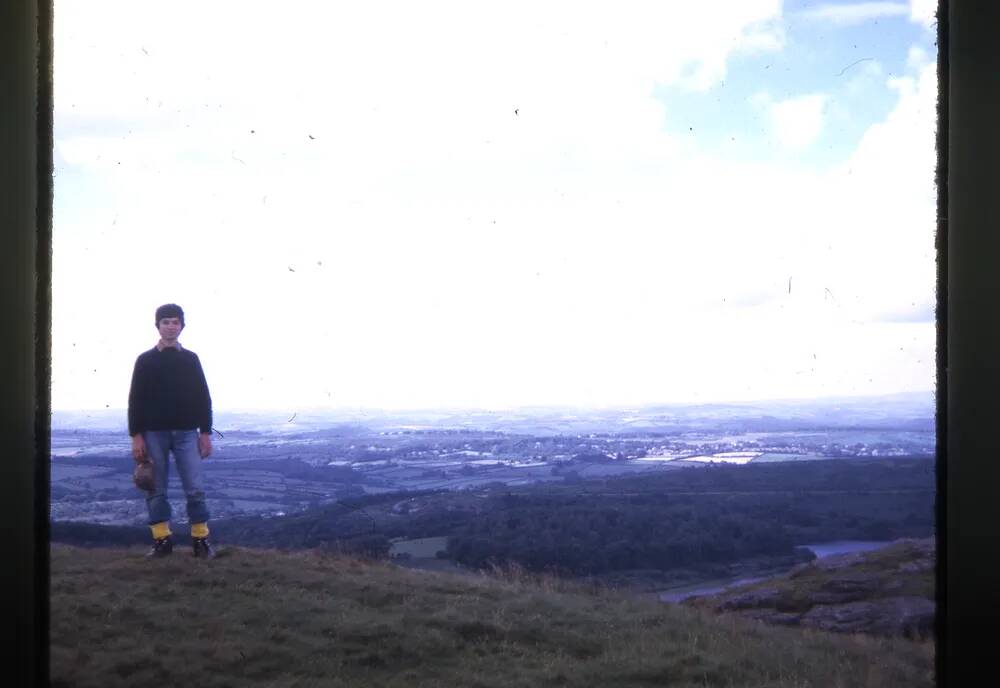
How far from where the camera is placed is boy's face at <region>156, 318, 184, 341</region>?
2.88 m

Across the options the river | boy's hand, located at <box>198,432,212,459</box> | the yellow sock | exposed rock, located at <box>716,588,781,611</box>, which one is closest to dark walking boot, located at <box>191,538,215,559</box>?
the yellow sock

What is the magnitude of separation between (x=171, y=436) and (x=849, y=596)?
8.68 ft

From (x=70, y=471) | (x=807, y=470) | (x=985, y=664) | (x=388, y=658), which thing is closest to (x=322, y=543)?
(x=388, y=658)

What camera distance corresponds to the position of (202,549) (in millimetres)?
3295

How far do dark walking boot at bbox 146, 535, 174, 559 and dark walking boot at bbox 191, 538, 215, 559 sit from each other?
96 mm

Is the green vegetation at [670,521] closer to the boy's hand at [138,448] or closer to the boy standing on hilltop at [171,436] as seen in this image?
the boy standing on hilltop at [171,436]

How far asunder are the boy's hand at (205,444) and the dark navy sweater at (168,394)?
2 cm

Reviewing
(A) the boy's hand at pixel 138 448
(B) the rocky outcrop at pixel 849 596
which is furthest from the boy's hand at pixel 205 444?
(B) the rocky outcrop at pixel 849 596

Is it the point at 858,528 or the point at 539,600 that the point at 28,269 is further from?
the point at 858,528

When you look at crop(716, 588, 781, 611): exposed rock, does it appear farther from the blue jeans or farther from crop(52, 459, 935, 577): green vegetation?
the blue jeans

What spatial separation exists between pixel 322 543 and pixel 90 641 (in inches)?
35.2

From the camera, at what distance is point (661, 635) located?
2967 mm

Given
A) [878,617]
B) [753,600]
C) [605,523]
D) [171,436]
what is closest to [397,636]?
[605,523]

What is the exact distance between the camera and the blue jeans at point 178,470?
10.6 feet
